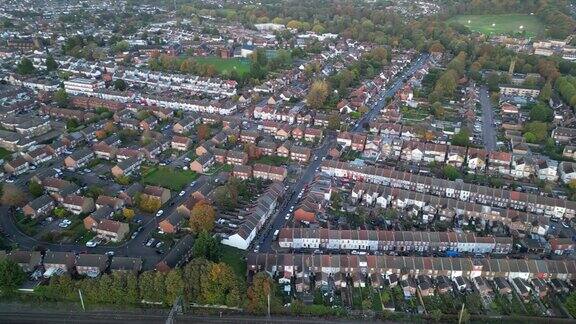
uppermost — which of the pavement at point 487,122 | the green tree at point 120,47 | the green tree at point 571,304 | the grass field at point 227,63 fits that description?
the green tree at point 120,47

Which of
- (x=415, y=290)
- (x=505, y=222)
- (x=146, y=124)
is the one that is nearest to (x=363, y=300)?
(x=415, y=290)

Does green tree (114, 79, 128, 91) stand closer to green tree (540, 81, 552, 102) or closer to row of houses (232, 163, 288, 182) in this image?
row of houses (232, 163, 288, 182)

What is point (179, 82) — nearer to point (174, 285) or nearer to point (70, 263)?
point (70, 263)

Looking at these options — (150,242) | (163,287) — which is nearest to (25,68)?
(150,242)

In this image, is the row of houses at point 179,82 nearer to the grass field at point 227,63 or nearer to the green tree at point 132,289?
the grass field at point 227,63

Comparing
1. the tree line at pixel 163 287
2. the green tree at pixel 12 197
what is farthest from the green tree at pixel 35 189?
the tree line at pixel 163 287
